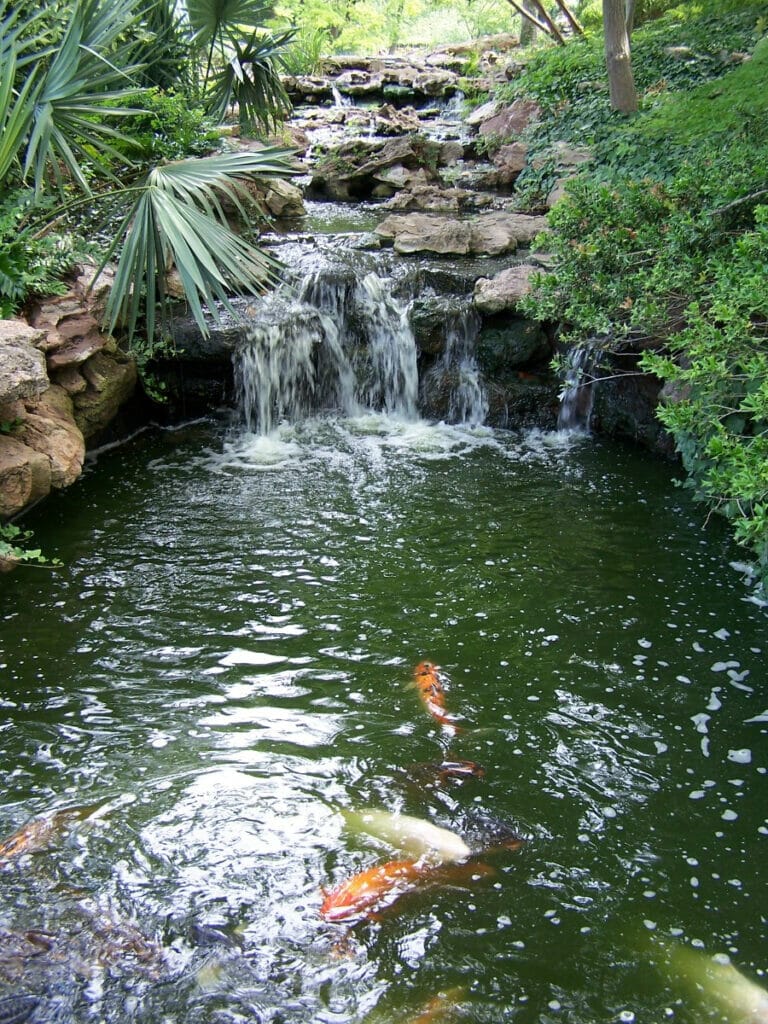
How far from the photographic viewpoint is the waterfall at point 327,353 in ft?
30.1

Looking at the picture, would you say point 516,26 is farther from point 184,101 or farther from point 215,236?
point 215,236

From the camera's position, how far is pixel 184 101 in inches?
434

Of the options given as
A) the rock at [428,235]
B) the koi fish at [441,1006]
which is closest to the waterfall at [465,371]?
the rock at [428,235]

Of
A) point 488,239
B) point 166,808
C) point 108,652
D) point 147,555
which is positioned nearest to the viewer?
point 166,808

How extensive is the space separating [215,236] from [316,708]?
12.5ft

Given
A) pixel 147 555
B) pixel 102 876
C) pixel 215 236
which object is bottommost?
pixel 102 876

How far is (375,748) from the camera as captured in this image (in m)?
4.28

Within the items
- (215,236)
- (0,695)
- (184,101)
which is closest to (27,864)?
(0,695)

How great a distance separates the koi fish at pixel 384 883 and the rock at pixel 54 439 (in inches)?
169

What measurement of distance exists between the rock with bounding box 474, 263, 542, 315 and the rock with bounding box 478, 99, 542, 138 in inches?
277

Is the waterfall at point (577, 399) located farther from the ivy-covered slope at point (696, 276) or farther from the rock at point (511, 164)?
the rock at point (511, 164)

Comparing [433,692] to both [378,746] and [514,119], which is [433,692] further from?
[514,119]

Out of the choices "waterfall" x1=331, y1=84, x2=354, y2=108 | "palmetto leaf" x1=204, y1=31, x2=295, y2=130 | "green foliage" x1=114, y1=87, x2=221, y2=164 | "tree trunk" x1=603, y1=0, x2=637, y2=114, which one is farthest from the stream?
"waterfall" x1=331, y1=84, x2=354, y2=108

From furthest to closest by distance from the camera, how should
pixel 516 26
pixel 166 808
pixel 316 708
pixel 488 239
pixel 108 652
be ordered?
1. pixel 516 26
2. pixel 488 239
3. pixel 108 652
4. pixel 316 708
5. pixel 166 808
